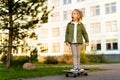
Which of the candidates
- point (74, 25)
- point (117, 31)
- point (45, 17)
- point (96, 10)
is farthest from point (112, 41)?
point (74, 25)

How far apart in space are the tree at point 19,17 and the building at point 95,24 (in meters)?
35.4

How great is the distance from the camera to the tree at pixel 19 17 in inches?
880

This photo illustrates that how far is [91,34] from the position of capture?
66.0 meters

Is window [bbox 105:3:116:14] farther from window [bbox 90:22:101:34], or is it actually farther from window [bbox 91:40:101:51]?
window [bbox 91:40:101:51]

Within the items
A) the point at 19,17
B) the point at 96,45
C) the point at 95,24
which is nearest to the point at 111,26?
the point at 95,24

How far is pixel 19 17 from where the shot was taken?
23.0 meters

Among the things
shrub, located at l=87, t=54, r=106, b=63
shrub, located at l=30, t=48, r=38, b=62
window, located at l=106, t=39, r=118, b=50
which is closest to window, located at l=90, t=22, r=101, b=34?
window, located at l=106, t=39, r=118, b=50

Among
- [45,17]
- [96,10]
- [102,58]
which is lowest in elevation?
[102,58]

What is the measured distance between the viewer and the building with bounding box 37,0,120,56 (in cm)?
6206

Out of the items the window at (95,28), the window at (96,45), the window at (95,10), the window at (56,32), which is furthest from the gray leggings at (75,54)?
the window at (56,32)

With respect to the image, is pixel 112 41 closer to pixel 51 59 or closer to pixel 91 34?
pixel 91 34

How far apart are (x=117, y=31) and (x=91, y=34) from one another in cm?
584

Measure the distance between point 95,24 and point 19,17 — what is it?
43196 mm

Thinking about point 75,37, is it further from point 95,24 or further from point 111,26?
point 95,24
